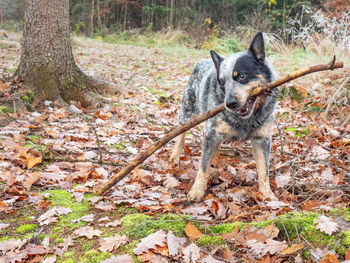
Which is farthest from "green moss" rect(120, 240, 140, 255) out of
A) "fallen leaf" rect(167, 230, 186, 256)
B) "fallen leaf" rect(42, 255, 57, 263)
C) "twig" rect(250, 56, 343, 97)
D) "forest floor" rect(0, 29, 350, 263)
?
"twig" rect(250, 56, 343, 97)

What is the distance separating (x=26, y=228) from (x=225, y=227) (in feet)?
5.28

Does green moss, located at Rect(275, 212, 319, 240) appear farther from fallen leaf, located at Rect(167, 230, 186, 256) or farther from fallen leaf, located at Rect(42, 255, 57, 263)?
fallen leaf, located at Rect(42, 255, 57, 263)

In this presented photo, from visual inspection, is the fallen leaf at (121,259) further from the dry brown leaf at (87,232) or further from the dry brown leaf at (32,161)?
the dry brown leaf at (32,161)

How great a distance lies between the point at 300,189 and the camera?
317cm

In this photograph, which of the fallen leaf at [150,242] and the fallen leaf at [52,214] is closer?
the fallen leaf at [150,242]

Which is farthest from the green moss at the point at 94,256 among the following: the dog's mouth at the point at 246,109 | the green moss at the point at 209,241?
the dog's mouth at the point at 246,109

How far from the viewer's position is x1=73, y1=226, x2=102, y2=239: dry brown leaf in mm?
2434

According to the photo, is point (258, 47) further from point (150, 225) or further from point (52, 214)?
point (52, 214)

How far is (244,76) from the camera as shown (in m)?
3.04

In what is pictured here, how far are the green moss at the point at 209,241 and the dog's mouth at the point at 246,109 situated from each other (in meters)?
1.25

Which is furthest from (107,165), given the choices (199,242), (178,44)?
(178,44)

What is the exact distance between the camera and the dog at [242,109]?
9.97 feet

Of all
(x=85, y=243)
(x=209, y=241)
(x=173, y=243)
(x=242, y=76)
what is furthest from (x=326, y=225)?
(x=85, y=243)

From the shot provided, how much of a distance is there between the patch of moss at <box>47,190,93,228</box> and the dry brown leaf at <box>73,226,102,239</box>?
0.35 feet
